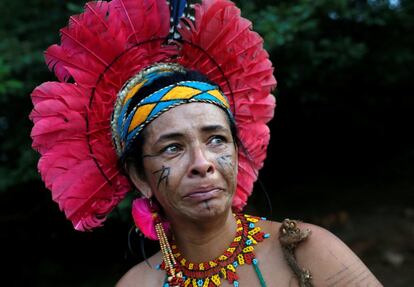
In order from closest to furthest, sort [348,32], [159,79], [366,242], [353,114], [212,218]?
[212,218] < [159,79] < [348,32] < [366,242] < [353,114]

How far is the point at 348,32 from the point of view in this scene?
15.8ft

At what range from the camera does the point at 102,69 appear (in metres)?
2.40

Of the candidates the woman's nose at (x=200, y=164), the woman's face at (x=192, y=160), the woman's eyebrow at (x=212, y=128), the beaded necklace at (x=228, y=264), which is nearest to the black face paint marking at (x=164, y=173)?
the woman's face at (x=192, y=160)

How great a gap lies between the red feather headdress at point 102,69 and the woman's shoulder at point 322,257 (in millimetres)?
869

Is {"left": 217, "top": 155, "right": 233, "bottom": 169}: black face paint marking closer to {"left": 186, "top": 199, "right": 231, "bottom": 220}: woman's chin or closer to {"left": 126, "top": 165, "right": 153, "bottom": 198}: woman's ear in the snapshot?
{"left": 186, "top": 199, "right": 231, "bottom": 220}: woman's chin

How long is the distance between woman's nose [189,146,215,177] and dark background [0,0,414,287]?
71.7 inches

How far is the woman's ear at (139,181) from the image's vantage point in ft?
7.65

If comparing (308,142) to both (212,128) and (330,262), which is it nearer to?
(212,128)

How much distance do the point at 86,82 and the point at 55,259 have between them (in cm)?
355

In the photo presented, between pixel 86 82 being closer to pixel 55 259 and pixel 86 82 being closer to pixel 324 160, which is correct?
pixel 55 259

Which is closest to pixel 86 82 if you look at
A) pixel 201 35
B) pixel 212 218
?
pixel 201 35

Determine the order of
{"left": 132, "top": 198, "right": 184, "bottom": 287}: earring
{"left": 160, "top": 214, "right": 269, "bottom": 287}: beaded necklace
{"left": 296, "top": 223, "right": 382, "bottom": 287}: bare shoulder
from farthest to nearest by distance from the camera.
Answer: {"left": 132, "top": 198, "right": 184, "bottom": 287}: earring → {"left": 160, "top": 214, "right": 269, "bottom": 287}: beaded necklace → {"left": 296, "top": 223, "right": 382, "bottom": 287}: bare shoulder

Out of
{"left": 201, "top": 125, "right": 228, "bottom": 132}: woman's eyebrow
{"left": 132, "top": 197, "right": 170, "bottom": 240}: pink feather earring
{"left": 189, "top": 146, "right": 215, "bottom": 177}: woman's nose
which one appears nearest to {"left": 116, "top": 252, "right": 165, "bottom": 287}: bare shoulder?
{"left": 132, "top": 197, "right": 170, "bottom": 240}: pink feather earring

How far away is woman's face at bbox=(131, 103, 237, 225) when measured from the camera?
2.04m
